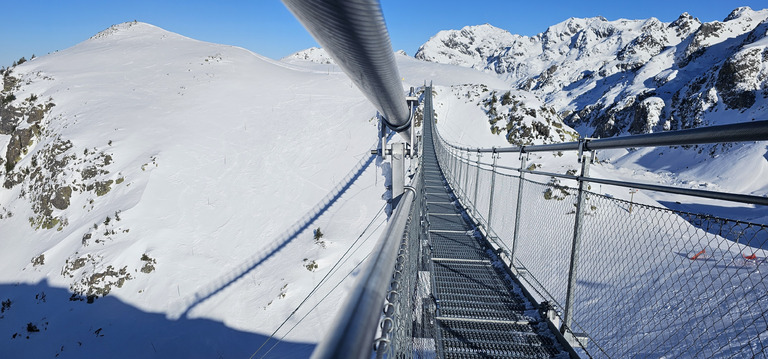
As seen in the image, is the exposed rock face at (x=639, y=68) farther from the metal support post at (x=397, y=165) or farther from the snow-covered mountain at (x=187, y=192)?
the snow-covered mountain at (x=187, y=192)

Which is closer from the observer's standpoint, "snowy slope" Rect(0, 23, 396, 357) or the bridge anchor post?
the bridge anchor post

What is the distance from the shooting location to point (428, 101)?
24844 mm

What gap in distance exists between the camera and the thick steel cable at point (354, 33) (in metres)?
1.40

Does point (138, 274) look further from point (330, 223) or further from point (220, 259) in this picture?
point (330, 223)

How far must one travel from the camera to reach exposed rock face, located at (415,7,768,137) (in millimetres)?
58656

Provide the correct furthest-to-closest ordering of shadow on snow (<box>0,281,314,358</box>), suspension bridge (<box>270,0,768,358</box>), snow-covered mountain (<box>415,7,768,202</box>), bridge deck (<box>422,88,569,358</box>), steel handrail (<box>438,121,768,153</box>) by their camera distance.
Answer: snow-covered mountain (<box>415,7,768,202</box>), shadow on snow (<box>0,281,314,358</box>), bridge deck (<box>422,88,569,358</box>), steel handrail (<box>438,121,768,153</box>), suspension bridge (<box>270,0,768,358</box>)

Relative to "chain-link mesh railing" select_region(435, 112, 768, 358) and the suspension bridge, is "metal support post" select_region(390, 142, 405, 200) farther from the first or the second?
"chain-link mesh railing" select_region(435, 112, 768, 358)

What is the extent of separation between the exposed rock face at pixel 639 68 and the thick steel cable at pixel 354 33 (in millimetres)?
4583

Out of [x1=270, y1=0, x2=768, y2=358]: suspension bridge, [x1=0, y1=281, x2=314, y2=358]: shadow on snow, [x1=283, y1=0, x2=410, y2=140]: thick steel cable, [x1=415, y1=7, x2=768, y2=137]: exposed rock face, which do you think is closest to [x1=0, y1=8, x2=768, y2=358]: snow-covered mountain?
[x1=0, y1=281, x2=314, y2=358]: shadow on snow

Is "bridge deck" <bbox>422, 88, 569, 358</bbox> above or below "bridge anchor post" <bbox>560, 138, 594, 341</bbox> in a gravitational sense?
below

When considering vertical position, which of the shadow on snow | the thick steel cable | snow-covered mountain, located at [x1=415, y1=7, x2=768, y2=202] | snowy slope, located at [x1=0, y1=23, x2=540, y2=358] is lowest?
the shadow on snow

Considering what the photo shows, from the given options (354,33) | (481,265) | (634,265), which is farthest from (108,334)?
(634,265)

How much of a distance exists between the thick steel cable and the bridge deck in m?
1.96

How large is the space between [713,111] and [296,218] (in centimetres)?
7510
